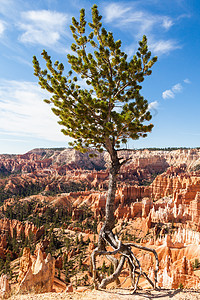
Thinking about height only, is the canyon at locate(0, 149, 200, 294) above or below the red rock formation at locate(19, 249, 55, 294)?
below

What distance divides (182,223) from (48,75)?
54825 millimetres

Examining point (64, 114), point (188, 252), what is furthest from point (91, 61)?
point (188, 252)

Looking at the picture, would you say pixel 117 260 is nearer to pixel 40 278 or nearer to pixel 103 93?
Result: pixel 103 93

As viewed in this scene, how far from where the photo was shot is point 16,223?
193 ft

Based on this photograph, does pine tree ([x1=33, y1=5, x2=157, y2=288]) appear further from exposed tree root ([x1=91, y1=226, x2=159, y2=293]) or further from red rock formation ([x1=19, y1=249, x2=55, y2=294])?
red rock formation ([x1=19, y1=249, x2=55, y2=294])

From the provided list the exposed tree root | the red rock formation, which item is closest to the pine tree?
the exposed tree root

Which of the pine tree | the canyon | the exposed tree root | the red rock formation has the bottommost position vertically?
the canyon

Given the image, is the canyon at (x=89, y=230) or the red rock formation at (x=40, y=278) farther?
the canyon at (x=89, y=230)

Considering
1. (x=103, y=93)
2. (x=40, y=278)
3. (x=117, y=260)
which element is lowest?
(x=40, y=278)

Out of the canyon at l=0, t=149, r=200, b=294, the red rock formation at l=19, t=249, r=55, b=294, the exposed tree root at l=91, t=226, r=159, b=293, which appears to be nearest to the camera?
the exposed tree root at l=91, t=226, r=159, b=293

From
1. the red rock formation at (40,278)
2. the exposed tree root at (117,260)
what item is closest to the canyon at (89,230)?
the red rock formation at (40,278)

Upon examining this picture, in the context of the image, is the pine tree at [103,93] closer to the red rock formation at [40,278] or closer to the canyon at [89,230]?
the canyon at [89,230]

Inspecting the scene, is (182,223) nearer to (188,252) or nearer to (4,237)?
(188,252)

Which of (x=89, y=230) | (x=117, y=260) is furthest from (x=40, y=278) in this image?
(x=89, y=230)
